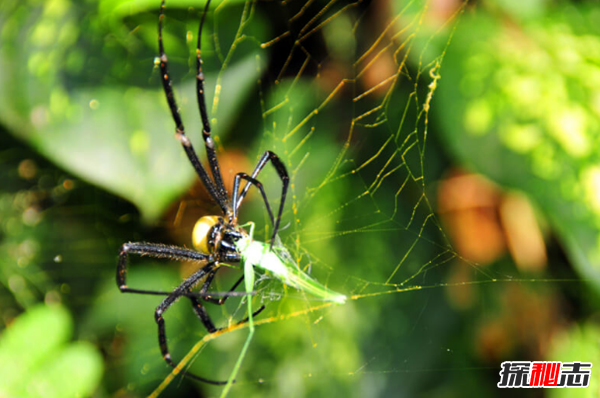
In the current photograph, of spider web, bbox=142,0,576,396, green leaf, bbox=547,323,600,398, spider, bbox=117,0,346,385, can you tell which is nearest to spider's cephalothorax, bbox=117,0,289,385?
spider, bbox=117,0,346,385

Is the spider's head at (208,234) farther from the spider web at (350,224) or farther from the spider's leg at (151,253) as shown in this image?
the spider web at (350,224)

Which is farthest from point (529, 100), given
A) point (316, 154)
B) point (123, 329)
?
point (123, 329)

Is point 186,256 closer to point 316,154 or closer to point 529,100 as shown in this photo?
point 316,154

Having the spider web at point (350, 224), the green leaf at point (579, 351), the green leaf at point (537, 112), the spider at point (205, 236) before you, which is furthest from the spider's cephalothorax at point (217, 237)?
the green leaf at point (579, 351)

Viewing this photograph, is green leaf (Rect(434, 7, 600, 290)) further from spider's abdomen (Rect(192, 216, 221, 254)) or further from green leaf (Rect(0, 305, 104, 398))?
green leaf (Rect(0, 305, 104, 398))

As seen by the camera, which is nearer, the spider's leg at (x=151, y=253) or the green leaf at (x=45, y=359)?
the spider's leg at (x=151, y=253)

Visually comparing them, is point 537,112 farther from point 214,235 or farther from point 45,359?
point 45,359

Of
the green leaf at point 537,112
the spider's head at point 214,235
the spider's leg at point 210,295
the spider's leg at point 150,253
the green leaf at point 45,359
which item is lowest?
the green leaf at point 45,359
